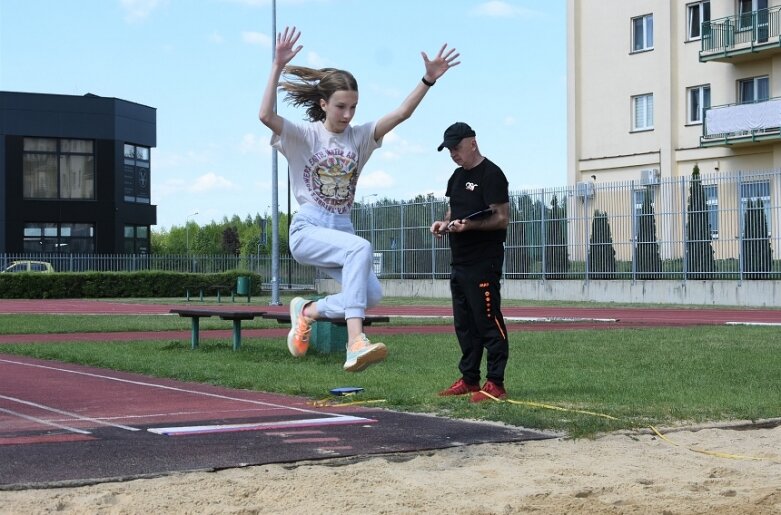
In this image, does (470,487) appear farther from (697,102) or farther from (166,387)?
(697,102)

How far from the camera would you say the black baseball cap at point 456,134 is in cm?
908

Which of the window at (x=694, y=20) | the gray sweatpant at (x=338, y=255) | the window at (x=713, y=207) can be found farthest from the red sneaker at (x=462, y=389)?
the window at (x=694, y=20)

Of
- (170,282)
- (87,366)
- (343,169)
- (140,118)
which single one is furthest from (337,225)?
(140,118)

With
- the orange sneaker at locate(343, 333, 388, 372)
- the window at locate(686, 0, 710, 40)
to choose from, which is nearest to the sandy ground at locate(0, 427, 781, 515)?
the orange sneaker at locate(343, 333, 388, 372)

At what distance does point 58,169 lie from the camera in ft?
185

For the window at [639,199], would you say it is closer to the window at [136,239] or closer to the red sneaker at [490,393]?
the red sneaker at [490,393]

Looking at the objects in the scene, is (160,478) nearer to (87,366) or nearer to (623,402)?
(623,402)

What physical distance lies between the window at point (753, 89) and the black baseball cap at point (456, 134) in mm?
31898

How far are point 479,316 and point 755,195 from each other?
892 inches

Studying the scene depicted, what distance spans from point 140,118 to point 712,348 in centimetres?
4890

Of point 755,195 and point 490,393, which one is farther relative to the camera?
point 755,195

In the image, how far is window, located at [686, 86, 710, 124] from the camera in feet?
132

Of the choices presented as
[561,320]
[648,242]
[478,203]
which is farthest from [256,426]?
[648,242]

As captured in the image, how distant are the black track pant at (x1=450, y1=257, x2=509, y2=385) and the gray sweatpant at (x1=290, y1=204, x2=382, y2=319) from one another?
145cm
